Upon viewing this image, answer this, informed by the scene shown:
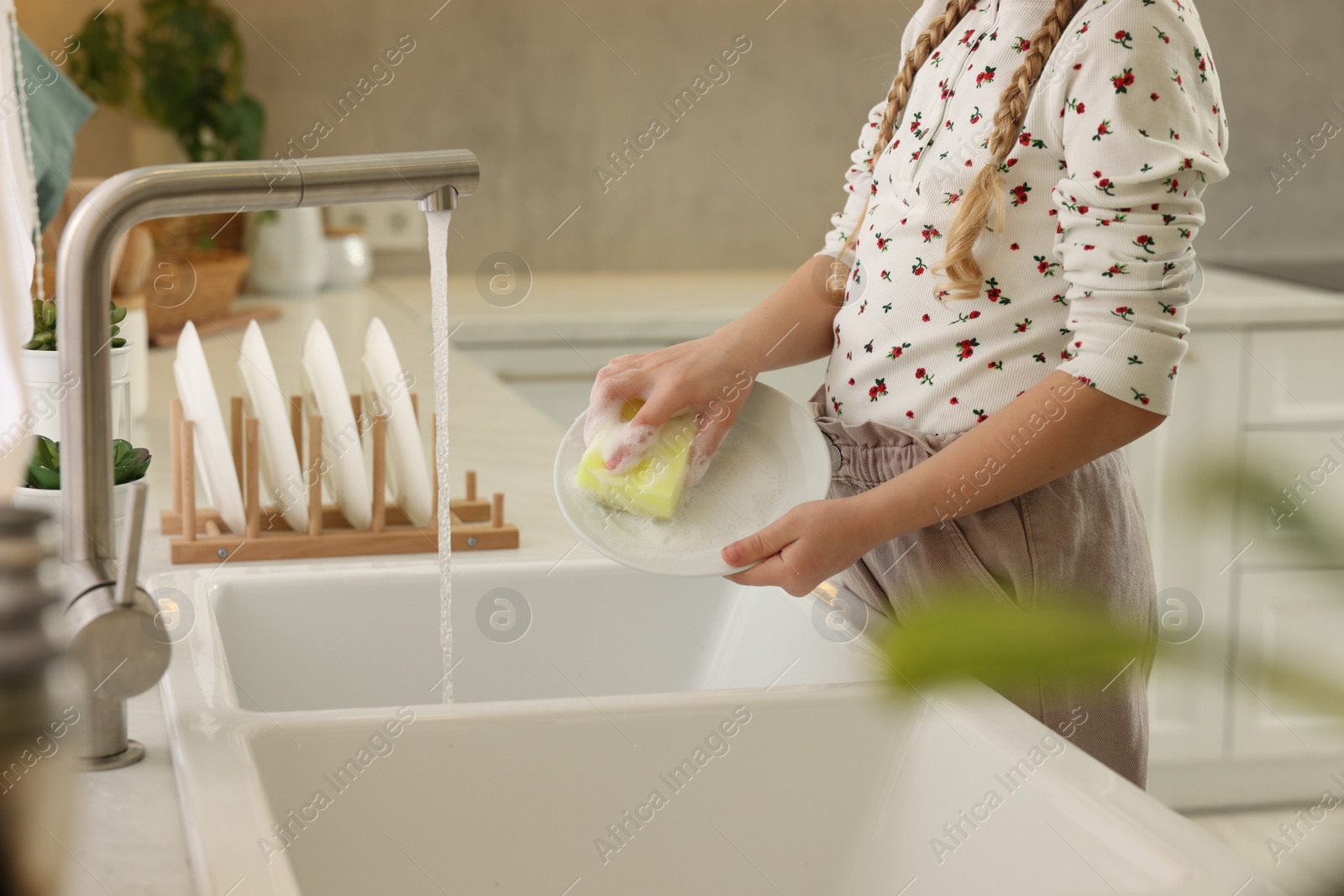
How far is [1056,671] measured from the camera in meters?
0.15

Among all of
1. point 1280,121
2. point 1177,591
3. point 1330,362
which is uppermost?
point 1280,121

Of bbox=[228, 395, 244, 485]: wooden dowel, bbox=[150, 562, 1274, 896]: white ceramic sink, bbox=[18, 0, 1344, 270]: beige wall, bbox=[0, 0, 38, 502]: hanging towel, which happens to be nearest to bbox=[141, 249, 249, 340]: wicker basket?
bbox=[0, 0, 38, 502]: hanging towel

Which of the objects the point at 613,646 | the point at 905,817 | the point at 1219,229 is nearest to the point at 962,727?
the point at 905,817

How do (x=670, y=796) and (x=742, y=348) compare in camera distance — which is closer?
(x=670, y=796)

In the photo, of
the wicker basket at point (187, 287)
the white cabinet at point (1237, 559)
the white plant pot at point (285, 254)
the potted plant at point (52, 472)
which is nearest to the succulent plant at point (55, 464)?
the potted plant at point (52, 472)

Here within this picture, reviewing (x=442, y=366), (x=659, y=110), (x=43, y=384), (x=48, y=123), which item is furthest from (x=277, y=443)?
(x=659, y=110)

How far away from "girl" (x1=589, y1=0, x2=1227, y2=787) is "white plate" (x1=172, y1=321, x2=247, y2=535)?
371 millimetres

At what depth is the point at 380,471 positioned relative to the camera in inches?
42.2

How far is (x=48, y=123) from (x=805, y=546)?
5.30 feet

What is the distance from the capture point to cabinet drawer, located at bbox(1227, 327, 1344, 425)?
2.09 m

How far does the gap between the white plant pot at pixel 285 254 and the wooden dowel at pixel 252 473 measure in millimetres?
1601

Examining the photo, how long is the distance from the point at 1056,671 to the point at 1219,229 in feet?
9.32

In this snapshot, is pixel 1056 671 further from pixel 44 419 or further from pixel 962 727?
pixel 44 419

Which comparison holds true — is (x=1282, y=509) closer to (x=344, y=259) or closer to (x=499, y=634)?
(x=499, y=634)
